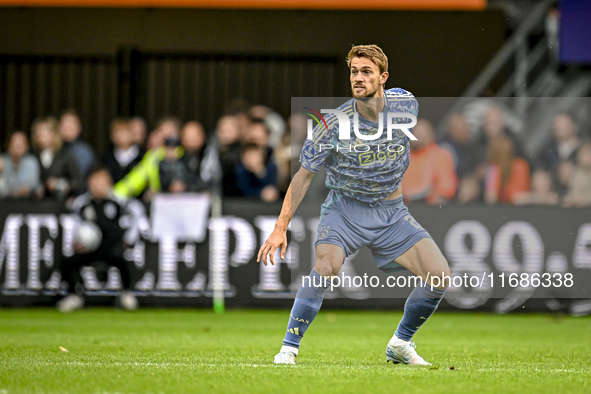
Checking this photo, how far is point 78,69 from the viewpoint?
16.9 metres

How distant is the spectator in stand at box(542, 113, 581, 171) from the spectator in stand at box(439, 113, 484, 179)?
113 cm

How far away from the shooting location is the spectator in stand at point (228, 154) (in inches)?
492

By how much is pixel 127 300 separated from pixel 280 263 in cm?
205

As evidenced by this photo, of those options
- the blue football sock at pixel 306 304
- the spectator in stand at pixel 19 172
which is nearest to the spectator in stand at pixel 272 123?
the spectator in stand at pixel 19 172

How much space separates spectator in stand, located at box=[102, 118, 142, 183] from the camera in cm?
1270

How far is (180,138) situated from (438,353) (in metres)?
6.22

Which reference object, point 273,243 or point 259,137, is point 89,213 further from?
point 273,243

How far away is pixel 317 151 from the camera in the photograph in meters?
6.34

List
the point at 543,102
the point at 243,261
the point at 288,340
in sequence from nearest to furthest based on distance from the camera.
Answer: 1. the point at 288,340
2. the point at 243,261
3. the point at 543,102

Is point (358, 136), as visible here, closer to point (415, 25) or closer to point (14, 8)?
point (415, 25)

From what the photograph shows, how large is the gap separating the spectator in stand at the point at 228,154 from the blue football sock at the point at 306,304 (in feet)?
20.6

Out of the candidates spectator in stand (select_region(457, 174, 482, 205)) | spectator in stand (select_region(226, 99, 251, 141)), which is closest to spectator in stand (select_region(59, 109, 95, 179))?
spectator in stand (select_region(226, 99, 251, 141))

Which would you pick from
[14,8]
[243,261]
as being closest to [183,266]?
[243,261]

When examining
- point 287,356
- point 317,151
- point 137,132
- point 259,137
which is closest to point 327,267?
point 287,356
